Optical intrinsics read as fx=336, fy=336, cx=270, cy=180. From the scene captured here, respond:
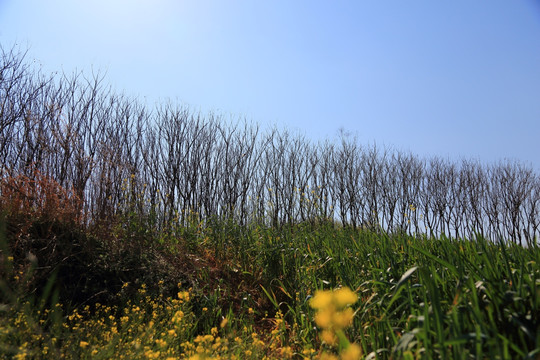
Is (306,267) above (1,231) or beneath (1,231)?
beneath

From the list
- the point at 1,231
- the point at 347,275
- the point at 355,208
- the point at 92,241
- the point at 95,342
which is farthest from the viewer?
the point at 355,208

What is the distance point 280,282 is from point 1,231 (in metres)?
2.86

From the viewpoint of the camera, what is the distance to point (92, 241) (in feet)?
12.4

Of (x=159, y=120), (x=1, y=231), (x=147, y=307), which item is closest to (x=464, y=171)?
(x=159, y=120)

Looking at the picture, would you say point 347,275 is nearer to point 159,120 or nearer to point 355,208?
point 159,120

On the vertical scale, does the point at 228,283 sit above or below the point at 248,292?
above

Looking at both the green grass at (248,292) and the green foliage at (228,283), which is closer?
the green grass at (248,292)

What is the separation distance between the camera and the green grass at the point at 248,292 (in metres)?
1.61

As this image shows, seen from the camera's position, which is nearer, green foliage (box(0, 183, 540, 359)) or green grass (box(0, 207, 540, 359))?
green grass (box(0, 207, 540, 359))

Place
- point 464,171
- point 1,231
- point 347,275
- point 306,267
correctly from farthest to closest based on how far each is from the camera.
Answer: point 464,171 < point 306,267 < point 1,231 < point 347,275

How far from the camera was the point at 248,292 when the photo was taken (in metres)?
3.82

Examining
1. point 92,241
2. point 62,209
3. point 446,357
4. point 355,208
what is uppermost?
point 355,208

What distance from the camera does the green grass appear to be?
1606 mm

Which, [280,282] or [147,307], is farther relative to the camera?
[280,282]
